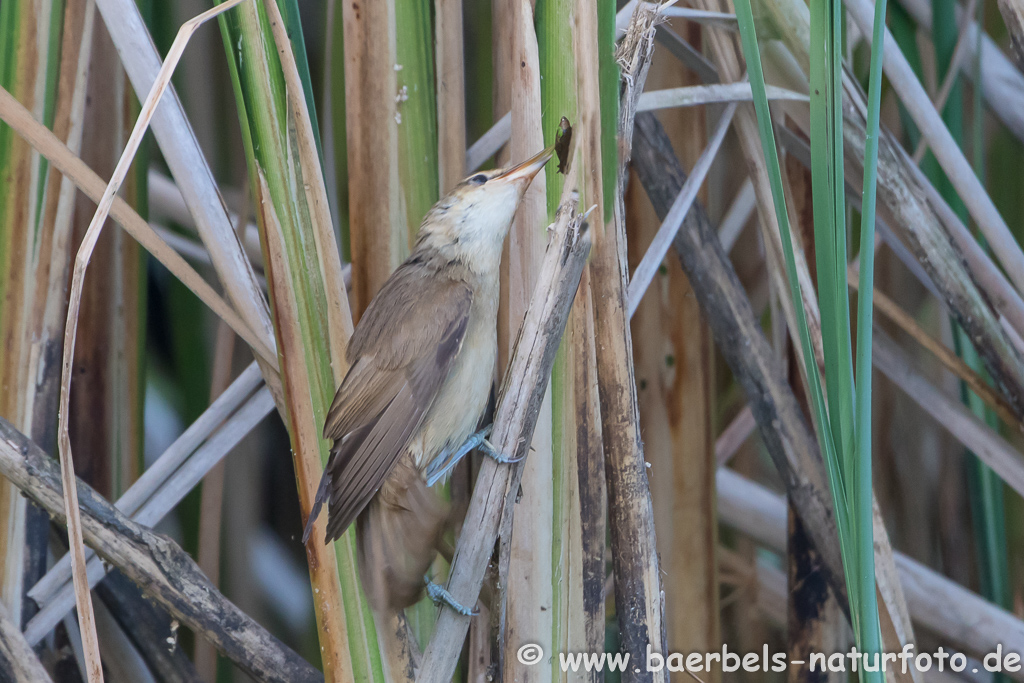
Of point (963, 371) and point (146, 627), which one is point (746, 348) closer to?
point (963, 371)

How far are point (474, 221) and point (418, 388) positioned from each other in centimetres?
26

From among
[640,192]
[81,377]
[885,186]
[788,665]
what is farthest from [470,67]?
[788,665]

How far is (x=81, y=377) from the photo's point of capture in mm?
1389

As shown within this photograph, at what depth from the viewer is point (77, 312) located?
0.67 metres

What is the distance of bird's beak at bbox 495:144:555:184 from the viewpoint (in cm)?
86

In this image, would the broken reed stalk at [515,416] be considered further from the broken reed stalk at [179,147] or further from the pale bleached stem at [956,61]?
the pale bleached stem at [956,61]

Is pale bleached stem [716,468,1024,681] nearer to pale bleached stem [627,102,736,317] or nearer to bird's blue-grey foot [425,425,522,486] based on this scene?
pale bleached stem [627,102,736,317]

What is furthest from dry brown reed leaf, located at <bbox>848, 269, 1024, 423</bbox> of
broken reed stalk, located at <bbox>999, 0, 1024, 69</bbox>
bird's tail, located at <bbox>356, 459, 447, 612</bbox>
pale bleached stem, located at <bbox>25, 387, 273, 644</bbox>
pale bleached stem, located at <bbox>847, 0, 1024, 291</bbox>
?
pale bleached stem, located at <bbox>25, 387, 273, 644</bbox>

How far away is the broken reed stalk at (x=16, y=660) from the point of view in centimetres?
102

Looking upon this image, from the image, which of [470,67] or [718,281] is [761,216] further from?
A: [470,67]

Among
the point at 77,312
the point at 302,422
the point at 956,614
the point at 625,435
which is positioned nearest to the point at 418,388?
the point at 302,422

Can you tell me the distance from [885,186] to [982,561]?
75 cm

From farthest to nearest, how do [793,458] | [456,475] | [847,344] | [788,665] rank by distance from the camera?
1. [788,665]
2. [793,458]
3. [456,475]
4. [847,344]

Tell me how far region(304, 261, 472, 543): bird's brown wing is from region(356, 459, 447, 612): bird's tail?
0.08 m
